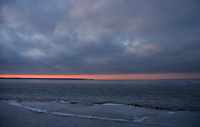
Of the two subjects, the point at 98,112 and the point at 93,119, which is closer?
the point at 93,119

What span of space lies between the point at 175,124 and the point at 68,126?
27.7 ft

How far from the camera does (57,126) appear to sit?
10.2 metres

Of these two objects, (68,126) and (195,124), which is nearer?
(68,126)

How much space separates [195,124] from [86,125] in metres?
8.77

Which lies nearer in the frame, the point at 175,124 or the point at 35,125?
the point at 35,125

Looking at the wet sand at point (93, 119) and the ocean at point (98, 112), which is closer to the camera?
the wet sand at point (93, 119)

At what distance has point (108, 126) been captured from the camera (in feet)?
33.9

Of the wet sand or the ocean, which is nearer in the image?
the wet sand

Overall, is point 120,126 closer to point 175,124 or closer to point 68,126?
point 68,126

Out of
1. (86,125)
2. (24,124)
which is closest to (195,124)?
(86,125)

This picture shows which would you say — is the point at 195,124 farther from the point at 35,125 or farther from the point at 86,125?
the point at 35,125

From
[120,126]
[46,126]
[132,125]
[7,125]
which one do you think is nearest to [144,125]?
[132,125]

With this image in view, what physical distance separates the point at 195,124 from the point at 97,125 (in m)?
7.94

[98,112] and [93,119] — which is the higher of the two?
[93,119]
